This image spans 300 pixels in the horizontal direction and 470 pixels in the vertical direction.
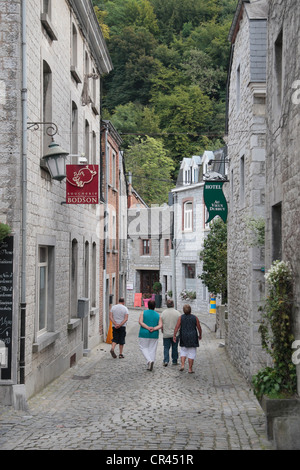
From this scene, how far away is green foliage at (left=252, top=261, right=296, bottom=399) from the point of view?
8000 millimetres

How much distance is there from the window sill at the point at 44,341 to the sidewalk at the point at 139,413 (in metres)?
0.76

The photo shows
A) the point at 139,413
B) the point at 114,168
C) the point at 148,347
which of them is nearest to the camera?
the point at 139,413

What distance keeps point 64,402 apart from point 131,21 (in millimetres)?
51050

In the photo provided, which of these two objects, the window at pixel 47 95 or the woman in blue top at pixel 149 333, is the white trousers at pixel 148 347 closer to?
the woman in blue top at pixel 149 333

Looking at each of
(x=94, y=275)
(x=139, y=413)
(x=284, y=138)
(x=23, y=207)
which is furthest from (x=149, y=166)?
(x=139, y=413)

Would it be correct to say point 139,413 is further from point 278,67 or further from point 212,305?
point 212,305

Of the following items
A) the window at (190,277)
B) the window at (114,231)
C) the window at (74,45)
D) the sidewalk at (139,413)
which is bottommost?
the sidewalk at (139,413)

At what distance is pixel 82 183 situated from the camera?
12.8m

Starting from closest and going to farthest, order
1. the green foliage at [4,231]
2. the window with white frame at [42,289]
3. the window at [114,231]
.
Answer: the green foliage at [4,231] < the window with white frame at [42,289] < the window at [114,231]

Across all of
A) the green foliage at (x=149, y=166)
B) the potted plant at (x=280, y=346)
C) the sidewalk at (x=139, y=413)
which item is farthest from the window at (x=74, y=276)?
the green foliage at (x=149, y=166)

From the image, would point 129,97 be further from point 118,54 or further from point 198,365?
point 198,365

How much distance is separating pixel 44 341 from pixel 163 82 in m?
43.7

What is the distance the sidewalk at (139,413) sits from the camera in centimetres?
749
